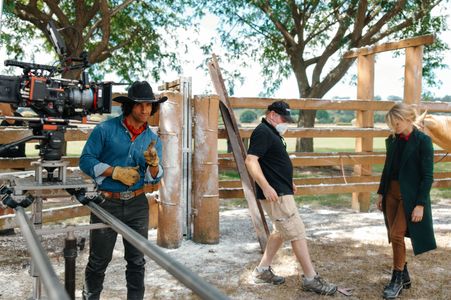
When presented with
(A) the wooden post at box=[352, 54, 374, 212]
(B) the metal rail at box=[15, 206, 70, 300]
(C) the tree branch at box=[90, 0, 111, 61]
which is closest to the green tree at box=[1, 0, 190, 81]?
(C) the tree branch at box=[90, 0, 111, 61]

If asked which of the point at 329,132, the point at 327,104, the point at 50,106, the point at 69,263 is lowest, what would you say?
the point at 69,263

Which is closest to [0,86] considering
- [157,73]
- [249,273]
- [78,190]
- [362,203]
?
[78,190]

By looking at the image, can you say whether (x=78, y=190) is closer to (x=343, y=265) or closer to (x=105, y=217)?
(x=105, y=217)

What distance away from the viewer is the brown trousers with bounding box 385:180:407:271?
4105 millimetres

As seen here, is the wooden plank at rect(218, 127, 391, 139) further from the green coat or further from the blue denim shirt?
the blue denim shirt

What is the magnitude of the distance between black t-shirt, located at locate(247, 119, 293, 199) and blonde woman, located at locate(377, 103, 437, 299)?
892mm

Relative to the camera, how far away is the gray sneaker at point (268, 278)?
427cm

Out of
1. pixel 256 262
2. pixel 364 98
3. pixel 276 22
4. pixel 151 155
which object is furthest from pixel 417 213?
pixel 276 22

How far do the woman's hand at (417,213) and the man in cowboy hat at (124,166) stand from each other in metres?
2.08

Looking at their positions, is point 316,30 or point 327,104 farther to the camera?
point 316,30

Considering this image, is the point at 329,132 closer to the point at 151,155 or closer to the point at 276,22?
the point at 151,155

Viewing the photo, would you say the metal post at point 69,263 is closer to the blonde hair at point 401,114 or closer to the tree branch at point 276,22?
the blonde hair at point 401,114

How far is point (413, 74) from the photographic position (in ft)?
22.8

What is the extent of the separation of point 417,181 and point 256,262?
1.75 meters
